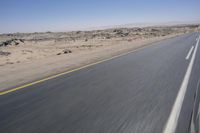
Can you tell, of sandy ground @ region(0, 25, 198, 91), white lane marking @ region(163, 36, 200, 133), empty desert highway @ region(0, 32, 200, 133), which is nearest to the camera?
white lane marking @ region(163, 36, 200, 133)

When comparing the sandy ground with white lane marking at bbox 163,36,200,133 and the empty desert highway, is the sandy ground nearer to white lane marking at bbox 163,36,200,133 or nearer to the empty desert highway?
the empty desert highway

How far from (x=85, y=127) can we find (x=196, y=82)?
178 inches

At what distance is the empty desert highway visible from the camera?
143 inches

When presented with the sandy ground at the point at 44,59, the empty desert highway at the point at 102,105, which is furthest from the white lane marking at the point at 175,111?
the sandy ground at the point at 44,59

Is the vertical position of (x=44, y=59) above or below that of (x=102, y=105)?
below

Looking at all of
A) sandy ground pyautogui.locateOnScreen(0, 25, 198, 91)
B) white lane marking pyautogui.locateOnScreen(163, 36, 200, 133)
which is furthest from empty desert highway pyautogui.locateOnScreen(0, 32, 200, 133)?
sandy ground pyautogui.locateOnScreen(0, 25, 198, 91)

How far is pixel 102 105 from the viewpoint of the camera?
4.64 meters

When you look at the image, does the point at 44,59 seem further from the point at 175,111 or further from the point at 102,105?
the point at 175,111

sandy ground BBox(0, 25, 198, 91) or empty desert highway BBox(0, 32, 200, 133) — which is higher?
empty desert highway BBox(0, 32, 200, 133)

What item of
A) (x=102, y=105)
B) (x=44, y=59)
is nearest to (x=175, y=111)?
(x=102, y=105)

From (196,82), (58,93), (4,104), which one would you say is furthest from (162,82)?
(4,104)

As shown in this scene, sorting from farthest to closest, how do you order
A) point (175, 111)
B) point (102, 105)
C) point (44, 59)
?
1. point (44, 59)
2. point (102, 105)
3. point (175, 111)

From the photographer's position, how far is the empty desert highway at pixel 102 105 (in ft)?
11.9

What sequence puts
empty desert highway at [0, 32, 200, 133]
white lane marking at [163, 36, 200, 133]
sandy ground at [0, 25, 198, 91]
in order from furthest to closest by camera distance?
1. sandy ground at [0, 25, 198, 91]
2. empty desert highway at [0, 32, 200, 133]
3. white lane marking at [163, 36, 200, 133]
